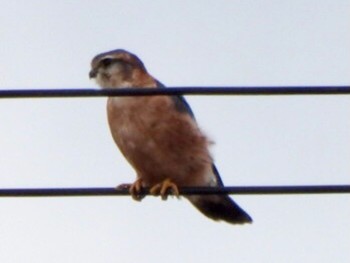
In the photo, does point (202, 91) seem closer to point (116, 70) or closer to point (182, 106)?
point (182, 106)

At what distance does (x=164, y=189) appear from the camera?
899 centimetres

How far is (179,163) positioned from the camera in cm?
932

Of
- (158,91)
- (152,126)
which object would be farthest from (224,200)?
(158,91)

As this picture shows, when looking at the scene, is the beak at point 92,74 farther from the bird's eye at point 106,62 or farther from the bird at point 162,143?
the bird at point 162,143

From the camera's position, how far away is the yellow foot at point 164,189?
8.97m

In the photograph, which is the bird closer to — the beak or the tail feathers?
the tail feathers

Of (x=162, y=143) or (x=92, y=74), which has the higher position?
(x=92, y=74)

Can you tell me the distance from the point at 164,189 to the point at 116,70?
1599 mm

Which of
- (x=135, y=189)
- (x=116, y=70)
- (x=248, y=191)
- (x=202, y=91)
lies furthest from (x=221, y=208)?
(x=202, y=91)

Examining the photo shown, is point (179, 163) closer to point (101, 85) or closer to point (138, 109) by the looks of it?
point (138, 109)

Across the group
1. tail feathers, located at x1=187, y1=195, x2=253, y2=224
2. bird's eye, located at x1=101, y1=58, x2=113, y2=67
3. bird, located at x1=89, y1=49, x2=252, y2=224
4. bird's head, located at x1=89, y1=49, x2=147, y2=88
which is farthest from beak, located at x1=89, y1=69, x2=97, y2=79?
tail feathers, located at x1=187, y1=195, x2=253, y2=224

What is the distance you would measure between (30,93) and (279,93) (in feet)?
4.00

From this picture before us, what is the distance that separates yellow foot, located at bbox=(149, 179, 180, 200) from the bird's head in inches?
47.5

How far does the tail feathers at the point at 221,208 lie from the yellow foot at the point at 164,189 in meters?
0.70
